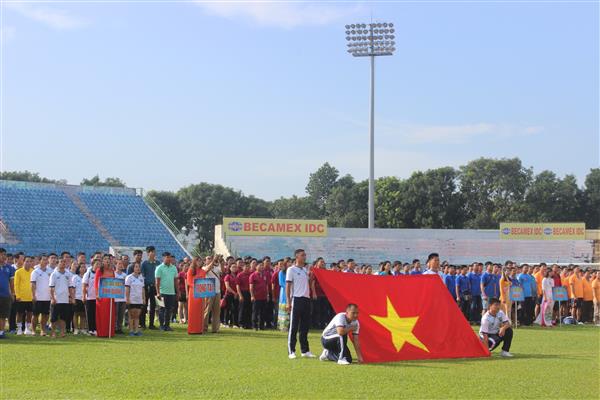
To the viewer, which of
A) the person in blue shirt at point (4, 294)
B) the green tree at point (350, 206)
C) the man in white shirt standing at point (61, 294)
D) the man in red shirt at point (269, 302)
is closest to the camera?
the person in blue shirt at point (4, 294)

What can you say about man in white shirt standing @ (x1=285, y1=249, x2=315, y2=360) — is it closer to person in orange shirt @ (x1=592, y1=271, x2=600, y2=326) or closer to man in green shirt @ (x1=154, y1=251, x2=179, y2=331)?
man in green shirt @ (x1=154, y1=251, x2=179, y2=331)

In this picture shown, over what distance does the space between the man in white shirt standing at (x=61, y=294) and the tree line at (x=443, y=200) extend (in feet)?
212

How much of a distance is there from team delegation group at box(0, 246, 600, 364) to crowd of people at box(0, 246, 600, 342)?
0.08 ft

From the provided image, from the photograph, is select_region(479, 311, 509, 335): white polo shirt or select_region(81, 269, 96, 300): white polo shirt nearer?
select_region(479, 311, 509, 335): white polo shirt

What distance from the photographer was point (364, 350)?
1280cm

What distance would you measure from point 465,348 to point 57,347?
7.47 meters

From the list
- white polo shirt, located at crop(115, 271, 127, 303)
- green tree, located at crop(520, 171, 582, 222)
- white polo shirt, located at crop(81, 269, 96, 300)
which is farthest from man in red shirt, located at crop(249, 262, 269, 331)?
green tree, located at crop(520, 171, 582, 222)

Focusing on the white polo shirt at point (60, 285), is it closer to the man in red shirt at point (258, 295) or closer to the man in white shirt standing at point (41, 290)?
the man in white shirt standing at point (41, 290)

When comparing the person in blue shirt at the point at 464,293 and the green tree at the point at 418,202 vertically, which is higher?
the green tree at the point at 418,202

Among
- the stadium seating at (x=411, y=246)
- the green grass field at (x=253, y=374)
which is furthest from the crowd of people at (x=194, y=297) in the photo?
the stadium seating at (x=411, y=246)

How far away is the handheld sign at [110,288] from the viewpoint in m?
17.3

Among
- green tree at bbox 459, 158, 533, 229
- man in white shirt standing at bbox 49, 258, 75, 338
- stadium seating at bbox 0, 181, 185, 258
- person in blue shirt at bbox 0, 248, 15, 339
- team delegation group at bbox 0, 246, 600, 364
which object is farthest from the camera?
green tree at bbox 459, 158, 533, 229

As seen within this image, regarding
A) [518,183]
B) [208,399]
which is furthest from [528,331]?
[518,183]

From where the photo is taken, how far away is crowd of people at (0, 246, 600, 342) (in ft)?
56.7
